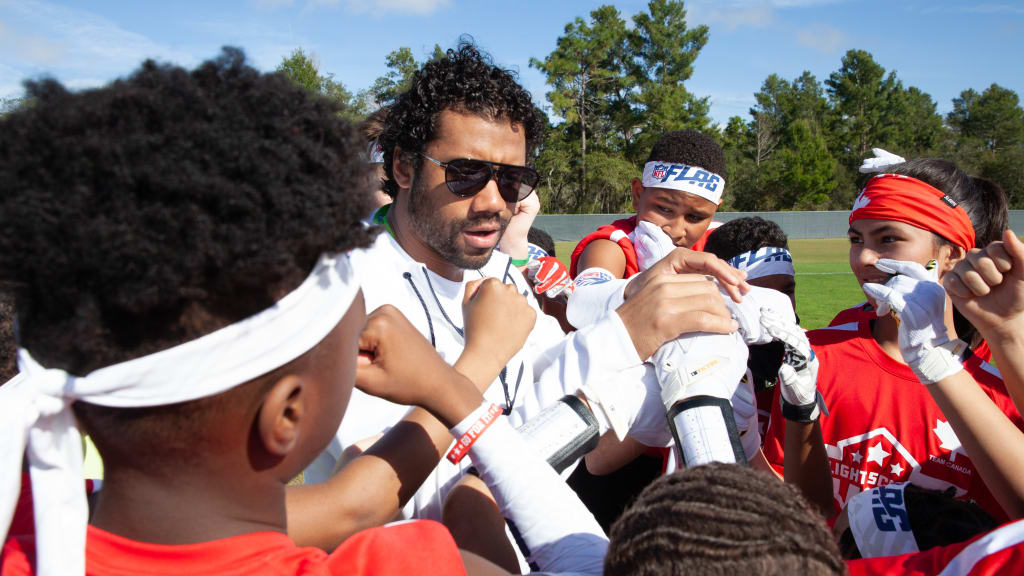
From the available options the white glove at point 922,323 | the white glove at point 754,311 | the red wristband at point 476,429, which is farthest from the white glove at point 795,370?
the red wristband at point 476,429

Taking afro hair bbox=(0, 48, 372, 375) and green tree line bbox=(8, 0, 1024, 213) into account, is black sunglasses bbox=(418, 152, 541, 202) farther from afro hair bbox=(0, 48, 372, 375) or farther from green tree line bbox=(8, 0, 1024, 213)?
green tree line bbox=(8, 0, 1024, 213)

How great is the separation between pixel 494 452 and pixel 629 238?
295cm

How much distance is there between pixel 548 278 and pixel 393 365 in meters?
3.02

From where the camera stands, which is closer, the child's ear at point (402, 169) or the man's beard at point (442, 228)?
the man's beard at point (442, 228)

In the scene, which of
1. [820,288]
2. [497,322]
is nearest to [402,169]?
[497,322]

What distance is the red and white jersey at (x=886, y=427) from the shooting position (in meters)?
2.44

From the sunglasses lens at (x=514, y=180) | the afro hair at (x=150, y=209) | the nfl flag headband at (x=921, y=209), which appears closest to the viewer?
the afro hair at (x=150, y=209)

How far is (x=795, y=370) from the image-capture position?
244 centimetres

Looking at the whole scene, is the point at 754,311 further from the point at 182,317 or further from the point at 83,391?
the point at 83,391

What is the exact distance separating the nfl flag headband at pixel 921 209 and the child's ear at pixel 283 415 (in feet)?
8.62

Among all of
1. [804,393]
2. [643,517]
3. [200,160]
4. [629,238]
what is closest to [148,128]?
[200,160]

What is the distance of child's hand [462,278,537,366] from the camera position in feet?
5.96

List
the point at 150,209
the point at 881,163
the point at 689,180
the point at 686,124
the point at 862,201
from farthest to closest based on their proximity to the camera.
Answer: the point at 686,124 < the point at 689,180 < the point at 881,163 < the point at 862,201 < the point at 150,209

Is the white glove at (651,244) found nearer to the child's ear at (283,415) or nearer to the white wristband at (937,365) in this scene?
the white wristband at (937,365)
